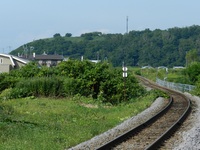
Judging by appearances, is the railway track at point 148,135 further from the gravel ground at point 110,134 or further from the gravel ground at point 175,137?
the gravel ground at point 110,134

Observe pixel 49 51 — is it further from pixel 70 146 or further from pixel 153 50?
pixel 70 146

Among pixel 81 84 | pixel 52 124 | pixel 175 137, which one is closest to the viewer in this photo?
pixel 175 137

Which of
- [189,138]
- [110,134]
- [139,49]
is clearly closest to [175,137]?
[189,138]

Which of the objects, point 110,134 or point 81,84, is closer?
point 110,134

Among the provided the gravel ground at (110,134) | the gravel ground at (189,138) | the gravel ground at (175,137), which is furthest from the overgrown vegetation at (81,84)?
the gravel ground at (189,138)

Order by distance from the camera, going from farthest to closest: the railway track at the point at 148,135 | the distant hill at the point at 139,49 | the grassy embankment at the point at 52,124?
the distant hill at the point at 139,49 → the grassy embankment at the point at 52,124 → the railway track at the point at 148,135

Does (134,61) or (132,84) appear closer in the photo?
(132,84)

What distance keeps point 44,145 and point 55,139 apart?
1197mm

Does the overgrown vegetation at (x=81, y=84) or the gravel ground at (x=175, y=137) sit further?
the overgrown vegetation at (x=81, y=84)

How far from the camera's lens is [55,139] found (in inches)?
583

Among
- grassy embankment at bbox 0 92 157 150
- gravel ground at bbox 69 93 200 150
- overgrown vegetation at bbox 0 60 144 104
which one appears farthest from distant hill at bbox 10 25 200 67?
gravel ground at bbox 69 93 200 150

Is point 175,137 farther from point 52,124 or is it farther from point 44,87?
point 44,87

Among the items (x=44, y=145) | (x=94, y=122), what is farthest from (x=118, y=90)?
(x=44, y=145)

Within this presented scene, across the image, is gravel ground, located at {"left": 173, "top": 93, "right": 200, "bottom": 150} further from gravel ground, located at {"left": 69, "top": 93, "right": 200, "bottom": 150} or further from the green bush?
the green bush
